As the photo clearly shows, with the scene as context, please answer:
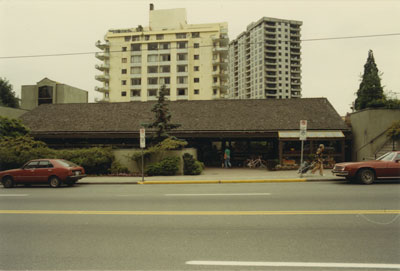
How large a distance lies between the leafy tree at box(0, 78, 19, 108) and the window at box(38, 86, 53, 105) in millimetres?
16654

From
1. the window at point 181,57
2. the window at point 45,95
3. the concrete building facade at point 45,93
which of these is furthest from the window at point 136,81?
the window at point 45,95

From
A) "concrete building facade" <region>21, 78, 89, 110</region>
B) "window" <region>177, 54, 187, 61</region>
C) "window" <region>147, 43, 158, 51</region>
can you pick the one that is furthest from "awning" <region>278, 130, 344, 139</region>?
"window" <region>147, 43, 158, 51</region>

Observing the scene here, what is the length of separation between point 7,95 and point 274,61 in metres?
94.5

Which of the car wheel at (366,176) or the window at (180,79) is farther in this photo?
the window at (180,79)

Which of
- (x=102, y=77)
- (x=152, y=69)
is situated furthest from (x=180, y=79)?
(x=102, y=77)

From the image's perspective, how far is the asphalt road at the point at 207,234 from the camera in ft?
15.1

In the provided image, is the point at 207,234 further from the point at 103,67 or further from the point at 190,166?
the point at 103,67

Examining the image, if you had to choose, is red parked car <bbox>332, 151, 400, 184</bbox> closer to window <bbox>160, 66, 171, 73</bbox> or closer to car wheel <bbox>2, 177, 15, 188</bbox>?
car wheel <bbox>2, 177, 15, 188</bbox>

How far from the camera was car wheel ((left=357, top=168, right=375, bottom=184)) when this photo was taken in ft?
41.6

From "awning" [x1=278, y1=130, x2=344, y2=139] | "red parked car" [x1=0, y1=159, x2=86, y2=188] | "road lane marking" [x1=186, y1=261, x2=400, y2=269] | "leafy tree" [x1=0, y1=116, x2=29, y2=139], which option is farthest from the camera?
"leafy tree" [x1=0, y1=116, x2=29, y2=139]

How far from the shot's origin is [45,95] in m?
40.5

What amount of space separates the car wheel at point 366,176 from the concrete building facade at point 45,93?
3995 cm

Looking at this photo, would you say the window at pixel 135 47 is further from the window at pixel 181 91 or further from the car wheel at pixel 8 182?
the car wheel at pixel 8 182

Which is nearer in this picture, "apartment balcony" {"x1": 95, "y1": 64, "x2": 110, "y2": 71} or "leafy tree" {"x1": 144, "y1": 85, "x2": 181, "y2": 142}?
"leafy tree" {"x1": 144, "y1": 85, "x2": 181, "y2": 142}
